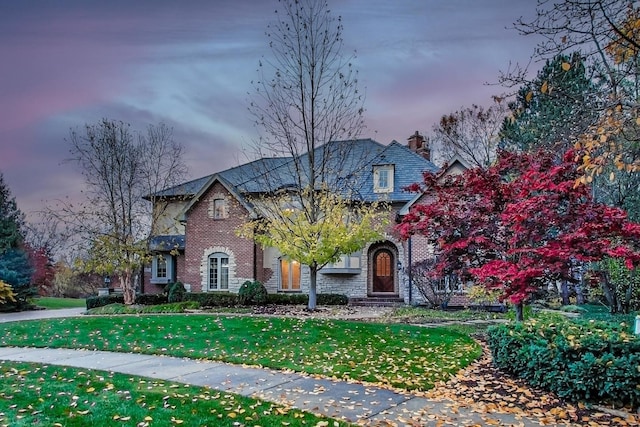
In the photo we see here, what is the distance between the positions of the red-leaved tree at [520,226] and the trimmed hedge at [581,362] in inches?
88.8

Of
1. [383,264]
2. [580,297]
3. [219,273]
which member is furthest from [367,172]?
[580,297]

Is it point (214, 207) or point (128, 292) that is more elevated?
point (214, 207)

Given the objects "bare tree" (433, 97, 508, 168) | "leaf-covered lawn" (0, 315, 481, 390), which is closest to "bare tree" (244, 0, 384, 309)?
"leaf-covered lawn" (0, 315, 481, 390)

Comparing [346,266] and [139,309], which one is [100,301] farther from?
[346,266]

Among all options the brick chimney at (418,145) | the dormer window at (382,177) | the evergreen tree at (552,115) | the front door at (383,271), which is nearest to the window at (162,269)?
the front door at (383,271)

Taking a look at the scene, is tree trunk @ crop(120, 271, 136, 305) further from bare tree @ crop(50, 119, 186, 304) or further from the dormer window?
the dormer window

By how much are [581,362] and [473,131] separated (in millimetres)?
22907

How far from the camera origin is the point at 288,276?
24484mm

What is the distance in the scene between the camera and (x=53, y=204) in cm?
2167

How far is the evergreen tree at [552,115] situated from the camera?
6.79 metres

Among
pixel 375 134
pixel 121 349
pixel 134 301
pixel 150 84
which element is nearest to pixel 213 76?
pixel 150 84

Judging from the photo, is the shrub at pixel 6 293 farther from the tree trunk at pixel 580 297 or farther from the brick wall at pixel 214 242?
the tree trunk at pixel 580 297

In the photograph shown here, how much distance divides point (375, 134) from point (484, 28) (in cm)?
769

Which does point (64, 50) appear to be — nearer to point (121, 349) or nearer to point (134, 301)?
point (121, 349)
